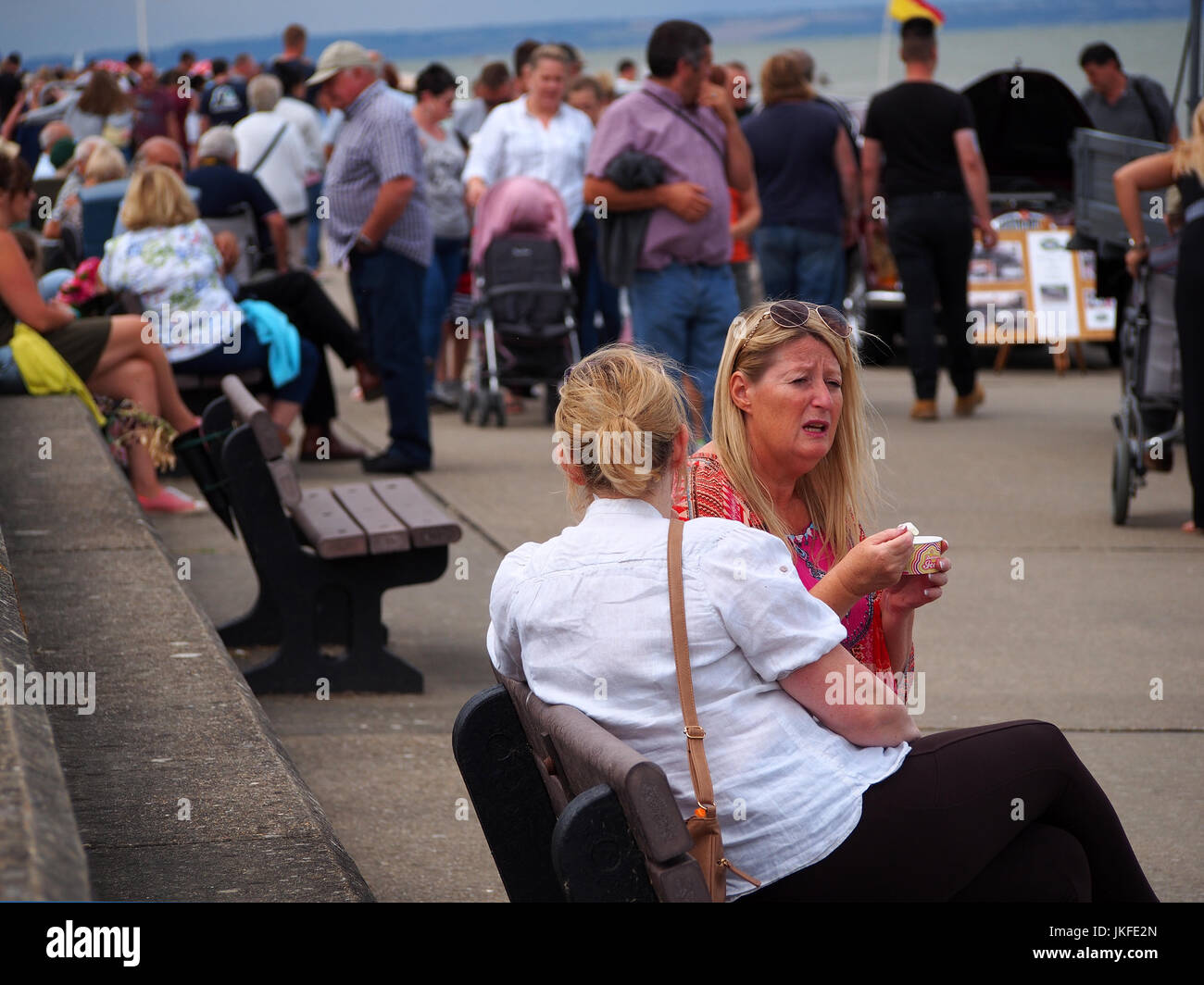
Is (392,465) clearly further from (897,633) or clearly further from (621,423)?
(621,423)

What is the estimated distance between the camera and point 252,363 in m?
8.80

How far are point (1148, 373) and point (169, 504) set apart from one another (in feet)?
15.5

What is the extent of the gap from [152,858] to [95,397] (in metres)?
5.36

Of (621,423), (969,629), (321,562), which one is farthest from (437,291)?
(621,423)

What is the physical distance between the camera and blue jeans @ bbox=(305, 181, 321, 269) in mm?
16864

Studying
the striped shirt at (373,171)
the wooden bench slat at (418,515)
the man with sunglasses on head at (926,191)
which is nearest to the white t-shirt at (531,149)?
the man with sunglasses on head at (926,191)

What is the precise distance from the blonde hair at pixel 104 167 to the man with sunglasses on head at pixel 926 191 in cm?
471

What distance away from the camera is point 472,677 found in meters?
5.68

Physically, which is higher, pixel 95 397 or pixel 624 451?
pixel 624 451

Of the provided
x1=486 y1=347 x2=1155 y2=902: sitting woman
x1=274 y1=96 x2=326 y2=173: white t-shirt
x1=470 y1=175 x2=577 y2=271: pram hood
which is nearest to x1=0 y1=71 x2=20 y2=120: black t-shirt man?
x1=274 y1=96 x2=326 y2=173: white t-shirt

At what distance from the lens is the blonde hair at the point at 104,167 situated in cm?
1018

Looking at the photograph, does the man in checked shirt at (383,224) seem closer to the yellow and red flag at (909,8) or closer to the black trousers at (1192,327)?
the black trousers at (1192,327)
